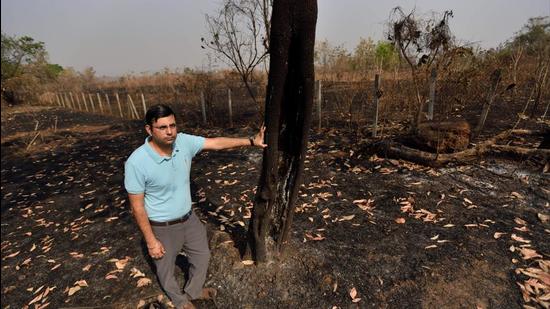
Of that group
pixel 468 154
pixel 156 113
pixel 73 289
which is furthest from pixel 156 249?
pixel 468 154

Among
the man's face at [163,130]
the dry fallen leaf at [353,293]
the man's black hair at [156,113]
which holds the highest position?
the man's black hair at [156,113]

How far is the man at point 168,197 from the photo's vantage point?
2.40 metres

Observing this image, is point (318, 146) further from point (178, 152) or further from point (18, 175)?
point (18, 175)

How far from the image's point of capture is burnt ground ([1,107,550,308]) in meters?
2.94

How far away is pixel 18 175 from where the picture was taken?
8.13m

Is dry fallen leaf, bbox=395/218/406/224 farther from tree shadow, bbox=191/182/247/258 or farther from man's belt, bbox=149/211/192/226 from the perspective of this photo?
man's belt, bbox=149/211/192/226

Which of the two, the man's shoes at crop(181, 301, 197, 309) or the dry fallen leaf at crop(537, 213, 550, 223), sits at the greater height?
the dry fallen leaf at crop(537, 213, 550, 223)

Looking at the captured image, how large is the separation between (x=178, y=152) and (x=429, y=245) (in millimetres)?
2913

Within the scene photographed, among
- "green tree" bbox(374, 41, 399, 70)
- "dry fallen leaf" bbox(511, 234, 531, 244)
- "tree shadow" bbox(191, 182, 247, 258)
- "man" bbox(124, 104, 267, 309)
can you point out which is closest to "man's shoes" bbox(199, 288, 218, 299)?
"man" bbox(124, 104, 267, 309)

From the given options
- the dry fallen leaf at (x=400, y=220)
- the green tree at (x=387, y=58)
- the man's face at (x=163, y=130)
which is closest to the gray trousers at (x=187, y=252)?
the man's face at (x=163, y=130)

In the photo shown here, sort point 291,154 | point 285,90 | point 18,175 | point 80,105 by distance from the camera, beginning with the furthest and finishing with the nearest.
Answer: point 80,105 < point 18,175 < point 291,154 < point 285,90

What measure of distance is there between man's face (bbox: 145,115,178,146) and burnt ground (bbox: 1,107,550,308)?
1.64 metres

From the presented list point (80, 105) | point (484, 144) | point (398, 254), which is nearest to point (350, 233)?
point (398, 254)

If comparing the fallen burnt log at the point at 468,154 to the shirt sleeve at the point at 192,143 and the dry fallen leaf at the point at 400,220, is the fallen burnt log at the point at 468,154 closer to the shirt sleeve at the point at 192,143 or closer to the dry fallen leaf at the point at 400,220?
the dry fallen leaf at the point at 400,220
